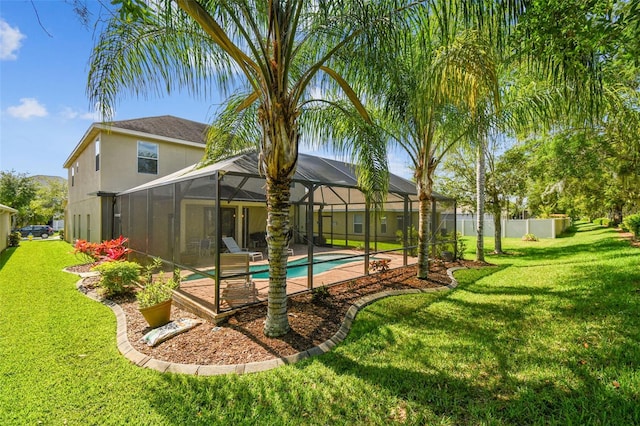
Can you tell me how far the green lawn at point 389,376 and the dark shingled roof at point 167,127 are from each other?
10.8m

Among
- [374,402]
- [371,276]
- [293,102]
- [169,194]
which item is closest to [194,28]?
[293,102]

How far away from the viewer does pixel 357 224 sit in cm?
2078

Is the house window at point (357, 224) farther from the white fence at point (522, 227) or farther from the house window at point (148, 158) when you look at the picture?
the white fence at point (522, 227)

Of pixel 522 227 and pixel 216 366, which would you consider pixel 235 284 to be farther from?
pixel 522 227

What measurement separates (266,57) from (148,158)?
12971mm

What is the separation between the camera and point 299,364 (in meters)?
3.89

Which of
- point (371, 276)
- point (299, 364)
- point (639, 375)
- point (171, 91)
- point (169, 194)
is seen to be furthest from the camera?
point (371, 276)

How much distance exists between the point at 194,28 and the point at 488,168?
15357mm

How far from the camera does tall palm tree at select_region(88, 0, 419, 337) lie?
415cm

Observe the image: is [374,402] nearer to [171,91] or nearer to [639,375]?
[639,375]

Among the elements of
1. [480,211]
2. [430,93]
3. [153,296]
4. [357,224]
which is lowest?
[153,296]

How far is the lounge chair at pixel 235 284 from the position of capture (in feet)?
19.0

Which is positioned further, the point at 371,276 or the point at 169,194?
the point at 371,276

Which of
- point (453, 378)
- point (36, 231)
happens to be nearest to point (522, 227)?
point (453, 378)
